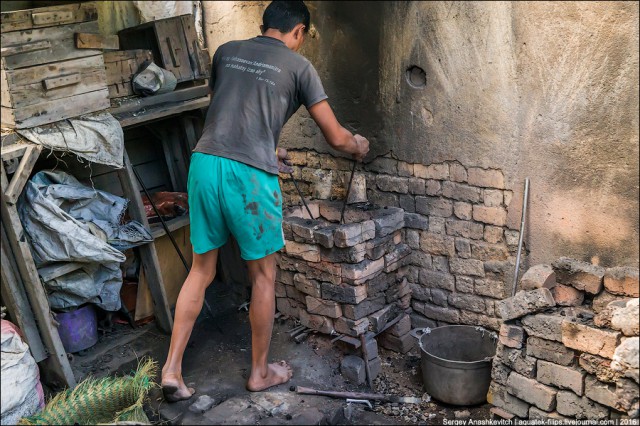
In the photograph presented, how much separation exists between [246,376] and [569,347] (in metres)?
1.96

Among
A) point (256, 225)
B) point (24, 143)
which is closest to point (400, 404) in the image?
point (256, 225)

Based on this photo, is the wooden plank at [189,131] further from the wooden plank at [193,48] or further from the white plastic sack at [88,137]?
the white plastic sack at [88,137]

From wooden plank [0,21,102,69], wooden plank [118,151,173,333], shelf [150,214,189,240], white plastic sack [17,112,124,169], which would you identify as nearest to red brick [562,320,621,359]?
wooden plank [118,151,173,333]

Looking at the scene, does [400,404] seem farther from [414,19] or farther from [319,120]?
[414,19]

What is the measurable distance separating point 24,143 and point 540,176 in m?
3.06

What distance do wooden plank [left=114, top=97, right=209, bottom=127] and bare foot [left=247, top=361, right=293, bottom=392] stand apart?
1.87m

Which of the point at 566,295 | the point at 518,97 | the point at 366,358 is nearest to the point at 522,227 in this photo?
the point at 566,295

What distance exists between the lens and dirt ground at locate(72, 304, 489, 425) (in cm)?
370

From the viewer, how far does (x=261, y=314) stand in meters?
3.80

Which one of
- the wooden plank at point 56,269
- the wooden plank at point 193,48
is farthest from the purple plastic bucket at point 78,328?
the wooden plank at point 193,48

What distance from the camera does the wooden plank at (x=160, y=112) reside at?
4340mm

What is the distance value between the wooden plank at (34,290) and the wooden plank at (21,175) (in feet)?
0.12

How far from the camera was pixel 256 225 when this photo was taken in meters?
3.60

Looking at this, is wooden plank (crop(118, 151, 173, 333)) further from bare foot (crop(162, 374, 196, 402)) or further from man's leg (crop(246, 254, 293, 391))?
man's leg (crop(246, 254, 293, 391))
